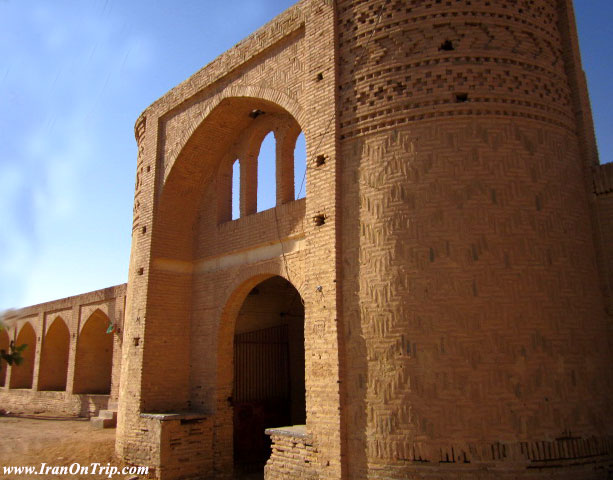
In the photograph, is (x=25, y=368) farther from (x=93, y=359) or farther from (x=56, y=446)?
(x=56, y=446)

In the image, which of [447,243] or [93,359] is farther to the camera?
[93,359]

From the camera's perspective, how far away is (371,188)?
7230 millimetres

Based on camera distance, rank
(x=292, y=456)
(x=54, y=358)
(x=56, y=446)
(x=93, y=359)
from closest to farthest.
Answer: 1. (x=292, y=456)
2. (x=56, y=446)
3. (x=93, y=359)
4. (x=54, y=358)

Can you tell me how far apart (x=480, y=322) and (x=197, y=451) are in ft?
18.1

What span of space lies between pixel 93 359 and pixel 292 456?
Result: 12858 mm

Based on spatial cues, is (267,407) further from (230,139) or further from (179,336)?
(230,139)

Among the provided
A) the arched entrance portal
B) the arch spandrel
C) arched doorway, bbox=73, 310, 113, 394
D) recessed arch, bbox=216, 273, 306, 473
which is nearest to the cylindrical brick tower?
the arch spandrel

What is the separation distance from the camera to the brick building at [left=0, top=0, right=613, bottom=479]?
6.27 m

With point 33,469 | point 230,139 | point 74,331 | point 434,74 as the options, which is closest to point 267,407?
point 33,469

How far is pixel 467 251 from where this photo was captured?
21.7ft

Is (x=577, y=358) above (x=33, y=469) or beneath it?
above

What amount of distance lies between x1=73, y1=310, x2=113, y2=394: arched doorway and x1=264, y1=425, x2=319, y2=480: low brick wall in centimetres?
1174

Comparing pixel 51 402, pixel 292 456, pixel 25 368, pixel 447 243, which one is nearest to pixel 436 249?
pixel 447 243

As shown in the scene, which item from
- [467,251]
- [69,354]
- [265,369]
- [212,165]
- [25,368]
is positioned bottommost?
[265,369]
